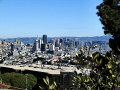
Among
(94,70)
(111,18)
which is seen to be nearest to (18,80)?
(111,18)

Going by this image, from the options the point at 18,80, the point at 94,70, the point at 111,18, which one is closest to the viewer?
the point at 94,70

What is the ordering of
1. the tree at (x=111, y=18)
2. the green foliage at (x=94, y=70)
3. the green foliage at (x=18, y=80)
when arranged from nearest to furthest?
the green foliage at (x=94, y=70)
the tree at (x=111, y=18)
the green foliage at (x=18, y=80)

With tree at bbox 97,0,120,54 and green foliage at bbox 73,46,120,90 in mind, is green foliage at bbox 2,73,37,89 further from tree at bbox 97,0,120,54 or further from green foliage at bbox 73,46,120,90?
green foliage at bbox 73,46,120,90

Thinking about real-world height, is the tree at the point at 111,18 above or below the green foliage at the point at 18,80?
above

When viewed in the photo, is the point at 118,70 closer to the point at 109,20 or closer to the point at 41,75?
the point at 109,20

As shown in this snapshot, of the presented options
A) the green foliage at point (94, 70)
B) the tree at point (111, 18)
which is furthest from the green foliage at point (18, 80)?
the green foliage at point (94, 70)

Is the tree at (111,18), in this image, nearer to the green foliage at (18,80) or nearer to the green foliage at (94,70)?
the green foliage at (94,70)

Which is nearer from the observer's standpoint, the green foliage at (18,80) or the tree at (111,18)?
the tree at (111,18)

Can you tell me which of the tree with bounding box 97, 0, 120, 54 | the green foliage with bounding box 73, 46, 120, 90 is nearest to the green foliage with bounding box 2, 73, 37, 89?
the tree with bounding box 97, 0, 120, 54

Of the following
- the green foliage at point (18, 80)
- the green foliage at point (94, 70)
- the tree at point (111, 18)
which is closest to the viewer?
the green foliage at point (94, 70)

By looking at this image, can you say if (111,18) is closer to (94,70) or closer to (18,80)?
(94,70)
